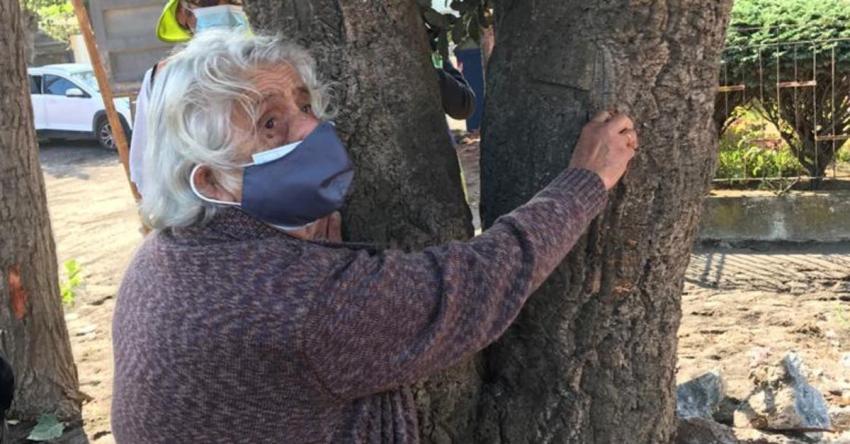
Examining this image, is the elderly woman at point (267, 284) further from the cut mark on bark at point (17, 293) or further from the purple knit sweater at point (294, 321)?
the cut mark on bark at point (17, 293)

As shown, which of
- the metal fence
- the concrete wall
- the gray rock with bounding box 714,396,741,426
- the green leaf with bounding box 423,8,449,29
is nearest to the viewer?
the green leaf with bounding box 423,8,449,29

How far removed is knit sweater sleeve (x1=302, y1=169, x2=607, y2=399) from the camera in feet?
5.10

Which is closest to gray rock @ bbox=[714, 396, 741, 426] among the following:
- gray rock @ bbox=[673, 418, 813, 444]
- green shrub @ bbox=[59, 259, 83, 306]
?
gray rock @ bbox=[673, 418, 813, 444]

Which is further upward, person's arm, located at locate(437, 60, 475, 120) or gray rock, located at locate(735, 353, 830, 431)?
person's arm, located at locate(437, 60, 475, 120)

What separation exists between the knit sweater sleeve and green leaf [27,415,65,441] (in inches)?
134

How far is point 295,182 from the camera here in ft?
5.27

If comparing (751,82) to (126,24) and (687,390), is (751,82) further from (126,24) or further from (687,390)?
(126,24)

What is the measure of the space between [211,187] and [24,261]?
312cm

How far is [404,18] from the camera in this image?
2.10 meters

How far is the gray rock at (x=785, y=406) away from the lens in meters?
Answer: 3.33

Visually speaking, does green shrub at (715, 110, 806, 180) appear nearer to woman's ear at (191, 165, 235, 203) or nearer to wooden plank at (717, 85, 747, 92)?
wooden plank at (717, 85, 747, 92)

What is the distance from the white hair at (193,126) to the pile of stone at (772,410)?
6.84 ft

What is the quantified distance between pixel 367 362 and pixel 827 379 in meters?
3.36

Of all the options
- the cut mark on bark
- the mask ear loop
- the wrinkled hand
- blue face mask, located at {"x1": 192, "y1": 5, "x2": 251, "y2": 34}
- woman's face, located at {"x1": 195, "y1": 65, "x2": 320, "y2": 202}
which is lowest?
the cut mark on bark
